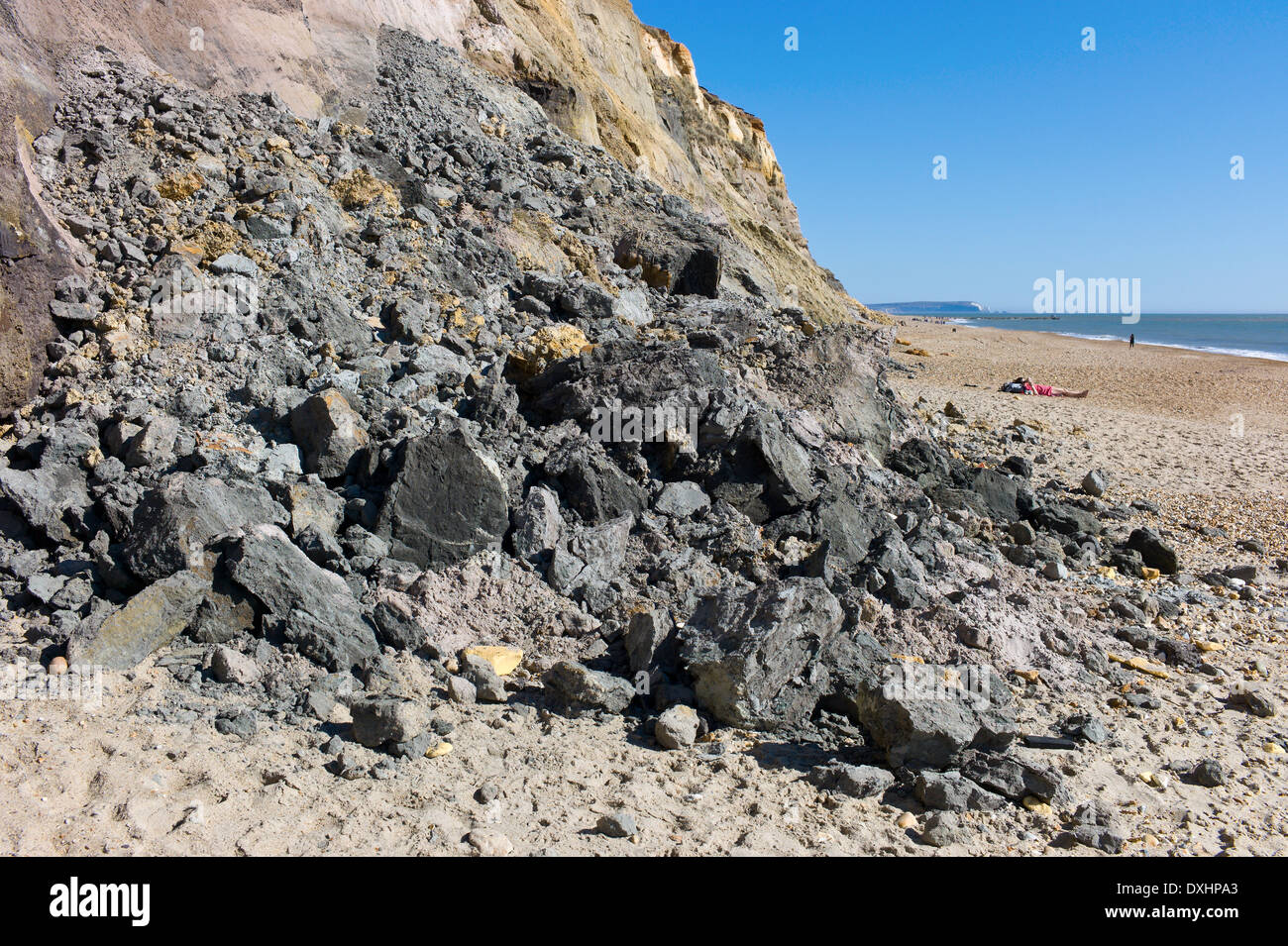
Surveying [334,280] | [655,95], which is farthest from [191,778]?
[655,95]

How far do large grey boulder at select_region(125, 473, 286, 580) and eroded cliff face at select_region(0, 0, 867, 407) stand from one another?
2.08 meters

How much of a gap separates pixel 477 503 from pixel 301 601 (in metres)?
1.32

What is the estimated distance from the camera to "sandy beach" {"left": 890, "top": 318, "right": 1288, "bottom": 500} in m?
10.5

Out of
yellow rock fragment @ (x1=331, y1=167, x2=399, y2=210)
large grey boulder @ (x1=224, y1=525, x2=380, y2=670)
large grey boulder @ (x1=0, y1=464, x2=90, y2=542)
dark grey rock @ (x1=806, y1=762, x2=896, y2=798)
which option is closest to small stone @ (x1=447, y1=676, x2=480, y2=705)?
large grey boulder @ (x1=224, y1=525, x2=380, y2=670)

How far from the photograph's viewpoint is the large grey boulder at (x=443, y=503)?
207 inches

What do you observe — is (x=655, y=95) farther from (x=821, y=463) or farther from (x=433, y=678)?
(x=433, y=678)

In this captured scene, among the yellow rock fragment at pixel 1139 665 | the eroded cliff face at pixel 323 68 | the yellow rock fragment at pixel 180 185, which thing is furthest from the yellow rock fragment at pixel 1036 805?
the yellow rock fragment at pixel 180 185

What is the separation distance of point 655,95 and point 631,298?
13840 mm

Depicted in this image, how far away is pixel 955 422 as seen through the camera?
11.2m

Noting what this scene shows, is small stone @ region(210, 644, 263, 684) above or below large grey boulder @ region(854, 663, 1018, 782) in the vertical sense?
above

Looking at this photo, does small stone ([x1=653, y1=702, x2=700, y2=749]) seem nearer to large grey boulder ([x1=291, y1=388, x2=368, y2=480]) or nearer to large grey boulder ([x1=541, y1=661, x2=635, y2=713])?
large grey boulder ([x1=541, y1=661, x2=635, y2=713])

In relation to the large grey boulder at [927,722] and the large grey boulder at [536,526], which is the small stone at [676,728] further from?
the large grey boulder at [536,526]
